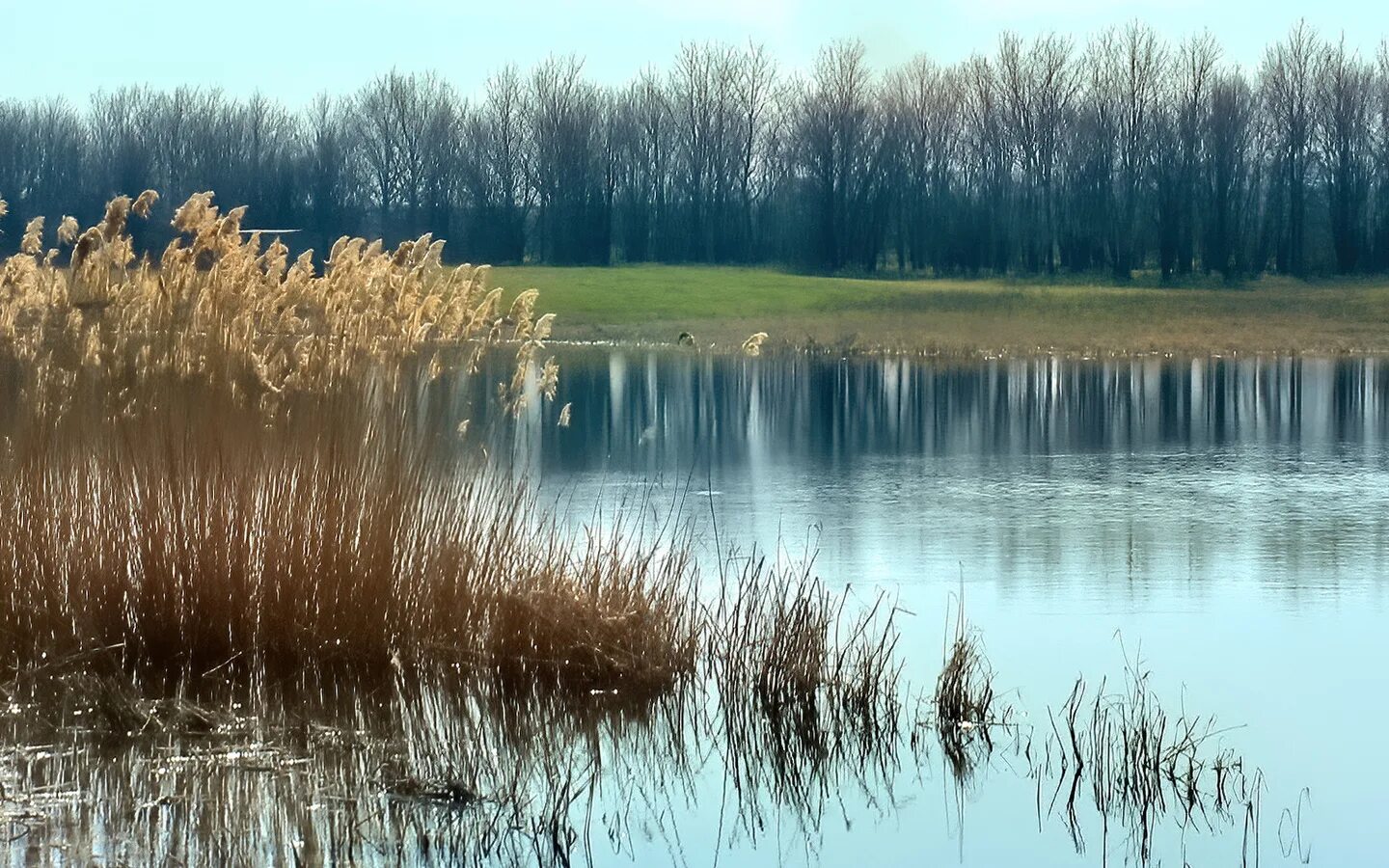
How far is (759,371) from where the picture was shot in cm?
3023

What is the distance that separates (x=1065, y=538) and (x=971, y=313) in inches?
1240

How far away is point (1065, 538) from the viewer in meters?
11.5

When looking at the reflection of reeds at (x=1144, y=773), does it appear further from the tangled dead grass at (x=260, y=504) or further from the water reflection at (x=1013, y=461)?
the water reflection at (x=1013, y=461)

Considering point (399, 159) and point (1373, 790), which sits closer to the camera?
point (1373, 790)

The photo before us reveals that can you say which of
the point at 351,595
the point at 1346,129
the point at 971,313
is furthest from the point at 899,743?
the point at 1346,129

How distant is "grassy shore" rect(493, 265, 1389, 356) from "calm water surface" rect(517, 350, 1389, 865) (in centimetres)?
1051

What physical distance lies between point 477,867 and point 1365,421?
722 inches

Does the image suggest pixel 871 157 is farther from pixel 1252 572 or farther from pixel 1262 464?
pixel 1252 572

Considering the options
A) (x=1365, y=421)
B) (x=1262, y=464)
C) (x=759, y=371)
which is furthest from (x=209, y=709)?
(x=759, y=371)

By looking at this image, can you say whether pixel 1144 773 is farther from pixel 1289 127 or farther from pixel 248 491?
pixel 1289 127

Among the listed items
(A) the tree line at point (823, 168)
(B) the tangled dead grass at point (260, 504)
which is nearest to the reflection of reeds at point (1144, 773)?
(B) the tangled dead grass at point (260, 504)

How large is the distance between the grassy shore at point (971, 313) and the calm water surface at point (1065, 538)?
10.5 meters

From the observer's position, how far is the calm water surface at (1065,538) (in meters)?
5.40

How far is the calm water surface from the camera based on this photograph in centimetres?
540
